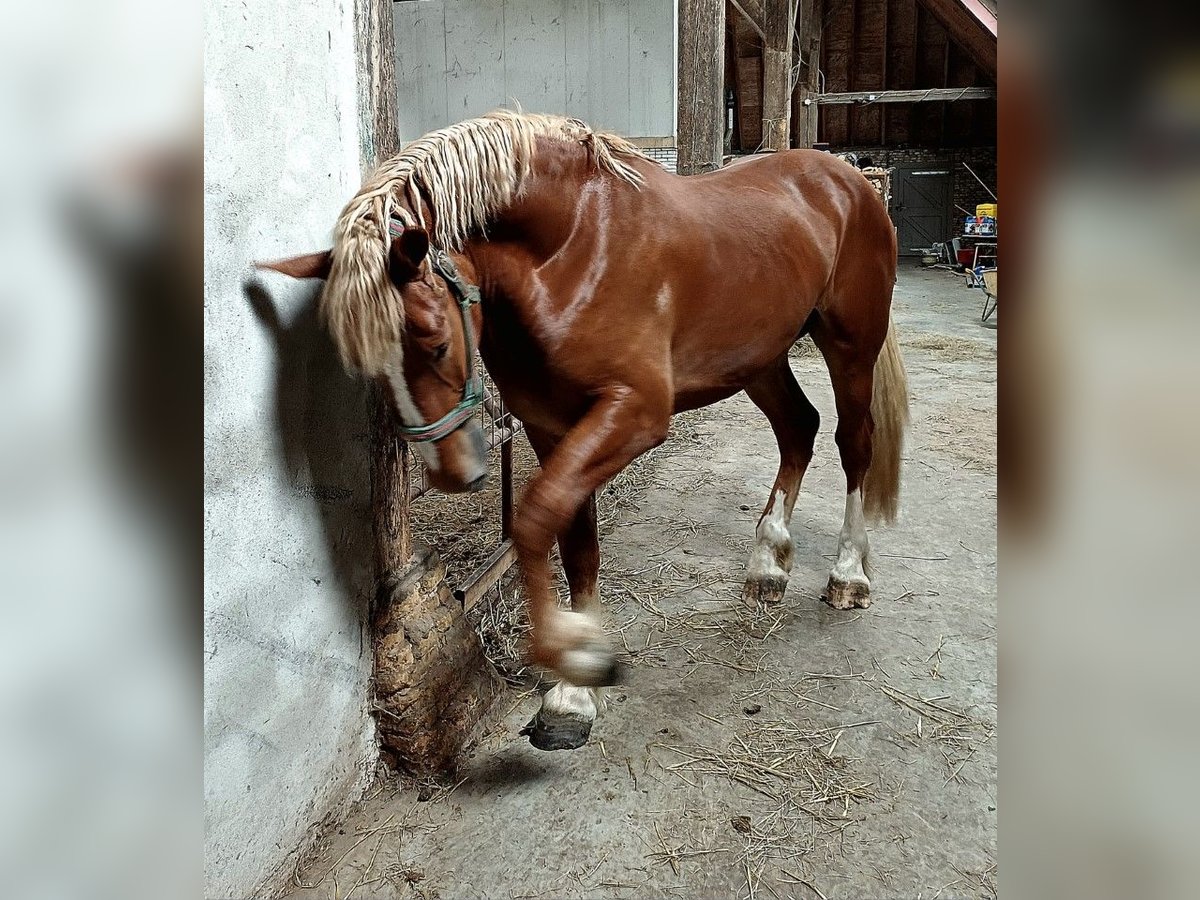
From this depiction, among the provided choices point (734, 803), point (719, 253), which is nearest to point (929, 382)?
point (719, 253)

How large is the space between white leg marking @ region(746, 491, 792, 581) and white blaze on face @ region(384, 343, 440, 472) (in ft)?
5.05

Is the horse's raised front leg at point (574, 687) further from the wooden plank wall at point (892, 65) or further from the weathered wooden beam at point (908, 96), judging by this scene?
the wooden plank wall at point (892, 65)

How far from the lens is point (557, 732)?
2.00m

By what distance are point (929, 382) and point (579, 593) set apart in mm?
4821

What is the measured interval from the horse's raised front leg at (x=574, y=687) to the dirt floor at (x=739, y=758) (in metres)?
0.04

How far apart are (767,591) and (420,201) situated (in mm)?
1812

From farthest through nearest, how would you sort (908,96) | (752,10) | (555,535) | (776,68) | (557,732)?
(908,96) < (776,68) < (752,10) < (557,732) < (555,535)

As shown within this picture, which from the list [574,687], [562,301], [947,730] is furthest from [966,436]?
[562,301]

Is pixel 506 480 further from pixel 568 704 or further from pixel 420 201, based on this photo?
pixel 420 201

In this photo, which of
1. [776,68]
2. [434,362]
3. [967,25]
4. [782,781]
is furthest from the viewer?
[967,25]

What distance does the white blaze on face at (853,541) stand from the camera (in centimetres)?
278
